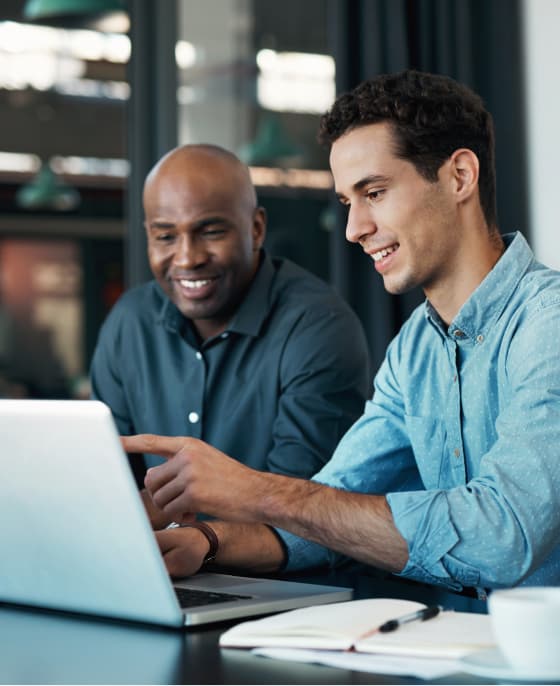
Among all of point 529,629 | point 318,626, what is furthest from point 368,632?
point 529,629

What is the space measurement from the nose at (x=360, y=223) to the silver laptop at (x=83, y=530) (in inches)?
24.5

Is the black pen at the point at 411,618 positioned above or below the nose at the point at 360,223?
below

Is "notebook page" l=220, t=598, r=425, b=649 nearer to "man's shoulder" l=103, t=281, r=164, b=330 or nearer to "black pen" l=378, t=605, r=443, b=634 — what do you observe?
"black pen" l=378, t=605, r=443, b=634

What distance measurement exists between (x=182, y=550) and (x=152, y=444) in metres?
0.16

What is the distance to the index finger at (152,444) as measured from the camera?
1.43 m

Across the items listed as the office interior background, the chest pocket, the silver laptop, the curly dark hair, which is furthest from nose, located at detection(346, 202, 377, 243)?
the office interior background

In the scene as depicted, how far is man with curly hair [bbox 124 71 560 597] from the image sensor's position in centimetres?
141

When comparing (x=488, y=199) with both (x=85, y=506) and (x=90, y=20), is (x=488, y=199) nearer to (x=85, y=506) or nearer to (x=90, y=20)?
(x=85, y=506)

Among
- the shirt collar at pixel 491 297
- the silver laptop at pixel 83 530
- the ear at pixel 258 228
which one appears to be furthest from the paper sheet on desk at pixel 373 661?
the ear at pixel 258 228

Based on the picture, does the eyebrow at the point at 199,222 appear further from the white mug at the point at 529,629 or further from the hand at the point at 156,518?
the white mug at the point at 529,629

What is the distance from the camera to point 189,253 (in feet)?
8.18

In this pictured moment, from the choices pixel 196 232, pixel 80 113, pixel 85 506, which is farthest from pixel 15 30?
pixel 85 506

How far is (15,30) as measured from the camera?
894 centimetres

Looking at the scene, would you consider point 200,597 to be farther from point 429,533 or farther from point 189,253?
point 189,253
